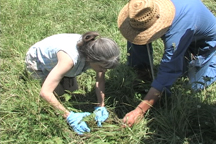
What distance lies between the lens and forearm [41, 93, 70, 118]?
2238 mm

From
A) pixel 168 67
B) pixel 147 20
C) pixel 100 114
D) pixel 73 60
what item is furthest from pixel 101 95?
pixel 147 20

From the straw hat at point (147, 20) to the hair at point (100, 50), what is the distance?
192 mm

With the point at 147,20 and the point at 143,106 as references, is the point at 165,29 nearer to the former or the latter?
the point at 147,20

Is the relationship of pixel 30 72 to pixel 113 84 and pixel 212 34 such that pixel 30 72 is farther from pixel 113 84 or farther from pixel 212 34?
pixel 212 34

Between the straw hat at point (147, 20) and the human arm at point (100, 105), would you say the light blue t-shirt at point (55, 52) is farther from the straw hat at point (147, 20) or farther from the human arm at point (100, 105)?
the straw hat at point (147, 20)

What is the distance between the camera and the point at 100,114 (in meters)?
2.42

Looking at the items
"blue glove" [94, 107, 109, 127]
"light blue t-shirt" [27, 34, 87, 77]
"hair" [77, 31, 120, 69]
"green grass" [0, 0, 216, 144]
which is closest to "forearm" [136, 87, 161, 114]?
"green grass" [0, 0, 216, 144]

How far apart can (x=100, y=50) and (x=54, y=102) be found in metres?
0.56

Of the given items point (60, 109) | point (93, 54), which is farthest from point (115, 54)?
point (60, 109)

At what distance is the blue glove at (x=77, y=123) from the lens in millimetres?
2293

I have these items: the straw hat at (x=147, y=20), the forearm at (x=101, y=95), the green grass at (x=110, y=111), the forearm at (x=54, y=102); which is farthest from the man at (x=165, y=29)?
the forearm at (x=54, y=102)

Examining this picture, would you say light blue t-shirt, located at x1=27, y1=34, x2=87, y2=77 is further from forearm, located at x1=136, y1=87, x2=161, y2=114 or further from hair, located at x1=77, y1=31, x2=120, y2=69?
forearm, located at x1=136, y1=87, x2=161, y2=114

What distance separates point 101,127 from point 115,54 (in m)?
0.65

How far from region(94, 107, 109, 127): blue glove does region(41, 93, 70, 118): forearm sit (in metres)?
0.25
